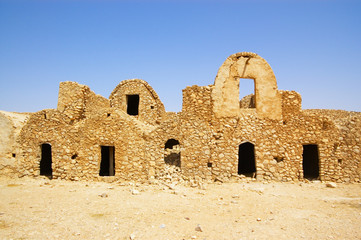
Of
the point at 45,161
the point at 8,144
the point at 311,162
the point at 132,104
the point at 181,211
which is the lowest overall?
the point at 181,211

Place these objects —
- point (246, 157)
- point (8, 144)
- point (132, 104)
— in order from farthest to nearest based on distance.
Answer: point (132, 104)
point (246, 157)
point (8, 144)

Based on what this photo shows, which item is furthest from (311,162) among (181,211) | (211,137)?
(181,211)

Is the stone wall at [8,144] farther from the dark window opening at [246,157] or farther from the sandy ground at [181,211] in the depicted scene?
the dark window opening at [246,157]

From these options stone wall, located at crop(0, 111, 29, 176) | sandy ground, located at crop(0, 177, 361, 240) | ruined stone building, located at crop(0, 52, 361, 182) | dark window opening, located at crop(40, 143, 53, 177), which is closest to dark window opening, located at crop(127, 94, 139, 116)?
ruined stone building, located at crop(0, 52, 361, 182)

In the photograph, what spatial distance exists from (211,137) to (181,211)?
4900 millimetres

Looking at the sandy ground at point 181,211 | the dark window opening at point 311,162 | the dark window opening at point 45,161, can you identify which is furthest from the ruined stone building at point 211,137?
the dark window opening at point 45,161

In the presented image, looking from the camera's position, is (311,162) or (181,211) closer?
(181,211)

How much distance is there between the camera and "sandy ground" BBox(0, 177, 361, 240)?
5578mm

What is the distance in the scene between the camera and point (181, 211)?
7.07m

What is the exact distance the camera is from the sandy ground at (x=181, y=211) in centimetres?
558

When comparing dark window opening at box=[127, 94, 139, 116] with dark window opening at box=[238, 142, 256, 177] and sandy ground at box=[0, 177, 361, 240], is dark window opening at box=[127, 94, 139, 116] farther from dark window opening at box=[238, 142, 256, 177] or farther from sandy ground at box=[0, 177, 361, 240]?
dark window opening at box=[238, 142, 256, 177]

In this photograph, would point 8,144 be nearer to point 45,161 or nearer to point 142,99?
point 45,161

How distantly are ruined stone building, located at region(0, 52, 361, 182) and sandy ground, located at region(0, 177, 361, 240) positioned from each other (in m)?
0.98

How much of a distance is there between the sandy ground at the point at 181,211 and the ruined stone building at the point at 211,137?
3.21 feet
